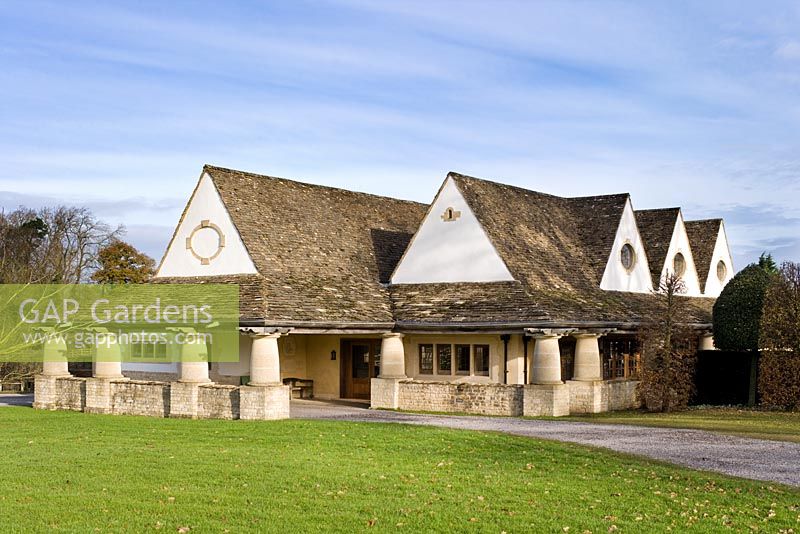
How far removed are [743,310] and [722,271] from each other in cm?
1370

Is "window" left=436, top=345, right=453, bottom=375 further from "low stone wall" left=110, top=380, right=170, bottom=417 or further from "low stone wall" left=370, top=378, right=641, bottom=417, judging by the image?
"low stone wall" left=110, top=380, right=170, bottom=417

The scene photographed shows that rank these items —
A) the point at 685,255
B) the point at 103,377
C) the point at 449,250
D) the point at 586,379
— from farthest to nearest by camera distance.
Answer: the point at 685,255 < the point at 449,250 < the point at 103,377 < the point at 586,379

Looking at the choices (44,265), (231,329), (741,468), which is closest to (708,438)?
(741,468)

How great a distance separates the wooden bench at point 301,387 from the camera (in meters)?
34.1

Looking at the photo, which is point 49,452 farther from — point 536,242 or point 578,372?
point 536,242

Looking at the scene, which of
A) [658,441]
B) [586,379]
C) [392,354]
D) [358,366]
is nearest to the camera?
[658,441]

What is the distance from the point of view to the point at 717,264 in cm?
4453

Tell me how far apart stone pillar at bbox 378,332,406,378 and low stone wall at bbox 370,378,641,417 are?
0.61m

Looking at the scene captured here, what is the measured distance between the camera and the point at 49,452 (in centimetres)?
1997

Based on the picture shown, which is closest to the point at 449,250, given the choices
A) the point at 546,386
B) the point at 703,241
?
the point at 546,386

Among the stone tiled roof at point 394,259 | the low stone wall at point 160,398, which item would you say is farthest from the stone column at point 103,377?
the stone tiled roof at point 394,259

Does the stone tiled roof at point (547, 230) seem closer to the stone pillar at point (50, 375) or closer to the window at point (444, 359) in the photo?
the window at point (444, 359)

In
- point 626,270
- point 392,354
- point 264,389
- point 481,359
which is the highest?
point 626,270

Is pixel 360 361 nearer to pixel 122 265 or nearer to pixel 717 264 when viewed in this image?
pixel 717 264
